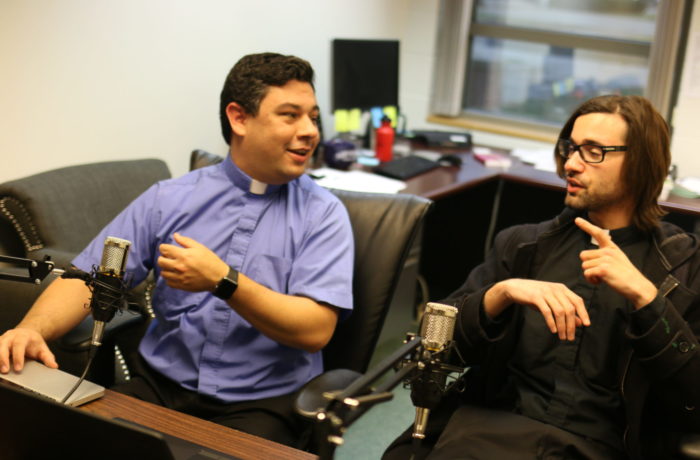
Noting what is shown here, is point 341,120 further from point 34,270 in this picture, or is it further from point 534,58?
point 34,270

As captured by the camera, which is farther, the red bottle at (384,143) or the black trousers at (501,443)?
the red bottle at (384,143)

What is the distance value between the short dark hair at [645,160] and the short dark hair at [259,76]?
798 millimetres

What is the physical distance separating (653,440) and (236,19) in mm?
2368

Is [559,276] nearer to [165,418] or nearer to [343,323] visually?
[343,323]

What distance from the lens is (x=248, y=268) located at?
1.89 metres

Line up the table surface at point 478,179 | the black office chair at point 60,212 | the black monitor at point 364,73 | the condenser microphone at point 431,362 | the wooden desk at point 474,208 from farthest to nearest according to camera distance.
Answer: the black monitor at point 364,73 < the wooden desk at point 474,208 < the table surface at point 478,179 < the black office chair at point 60,212 < the condenser microphone at point 431,362

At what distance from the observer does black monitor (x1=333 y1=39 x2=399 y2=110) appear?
3.54 metres

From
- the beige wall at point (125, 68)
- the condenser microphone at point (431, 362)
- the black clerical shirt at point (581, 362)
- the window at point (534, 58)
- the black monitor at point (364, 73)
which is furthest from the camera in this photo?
the window at point (534, 58)

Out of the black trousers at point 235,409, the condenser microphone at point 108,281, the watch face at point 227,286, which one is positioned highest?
the condenser microphone at point 108,281

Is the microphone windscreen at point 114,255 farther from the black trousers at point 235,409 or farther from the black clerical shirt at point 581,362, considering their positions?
the black clerical shirt at point 581,362

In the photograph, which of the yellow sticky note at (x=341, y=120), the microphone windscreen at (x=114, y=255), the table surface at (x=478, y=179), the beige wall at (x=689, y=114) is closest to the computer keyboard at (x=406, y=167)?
the table surface at (x=478, y=179)

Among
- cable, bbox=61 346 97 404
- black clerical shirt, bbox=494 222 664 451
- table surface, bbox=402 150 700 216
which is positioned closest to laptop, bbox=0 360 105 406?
cable, bbox=61 346 97 404

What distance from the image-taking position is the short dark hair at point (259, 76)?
1.94 metres

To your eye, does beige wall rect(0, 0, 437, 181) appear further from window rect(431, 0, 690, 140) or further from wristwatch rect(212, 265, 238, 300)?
wristwatch rect(212, 265, 238, 300)
